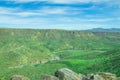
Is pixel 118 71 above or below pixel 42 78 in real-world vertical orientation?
below

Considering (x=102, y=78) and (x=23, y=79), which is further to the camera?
(x=102, y=78)

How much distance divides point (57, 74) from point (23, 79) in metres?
7.73

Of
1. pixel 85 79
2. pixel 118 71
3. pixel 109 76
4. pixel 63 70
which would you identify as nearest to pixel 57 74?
pixel 63 70

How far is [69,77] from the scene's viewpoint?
213 ft

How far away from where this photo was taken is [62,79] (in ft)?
213

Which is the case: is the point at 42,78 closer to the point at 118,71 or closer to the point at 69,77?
the point at 69,77

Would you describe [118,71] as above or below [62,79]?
below

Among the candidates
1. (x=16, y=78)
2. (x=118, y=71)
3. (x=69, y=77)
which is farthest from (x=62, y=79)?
(x=118, y=71)

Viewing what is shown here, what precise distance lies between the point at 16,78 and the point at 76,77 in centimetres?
1355

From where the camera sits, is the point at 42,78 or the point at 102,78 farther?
the point at 102,78

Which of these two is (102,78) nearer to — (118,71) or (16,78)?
(16,78)

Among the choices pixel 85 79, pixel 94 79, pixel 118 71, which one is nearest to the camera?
pixel 94 79

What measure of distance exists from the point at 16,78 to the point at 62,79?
10.0 metres

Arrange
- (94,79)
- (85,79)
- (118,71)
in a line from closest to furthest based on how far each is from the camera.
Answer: (94,79) < (85,79) < (118,71)
